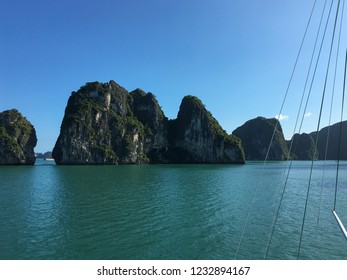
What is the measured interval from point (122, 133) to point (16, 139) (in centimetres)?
3862

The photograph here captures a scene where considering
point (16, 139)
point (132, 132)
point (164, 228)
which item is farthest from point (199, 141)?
point (164, 228)

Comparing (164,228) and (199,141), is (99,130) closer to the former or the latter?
(199,141)

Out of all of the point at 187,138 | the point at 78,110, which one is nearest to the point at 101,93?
the point at 78,110

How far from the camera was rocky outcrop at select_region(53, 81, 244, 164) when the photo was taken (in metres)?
108

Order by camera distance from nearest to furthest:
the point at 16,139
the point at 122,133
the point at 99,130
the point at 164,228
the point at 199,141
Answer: the point at 164,228, the point at 16,139, the point at 99,130, the point at 122,133, the point at 199,141

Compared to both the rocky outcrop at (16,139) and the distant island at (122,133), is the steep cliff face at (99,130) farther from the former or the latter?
the rocky outcrop at (16,139)

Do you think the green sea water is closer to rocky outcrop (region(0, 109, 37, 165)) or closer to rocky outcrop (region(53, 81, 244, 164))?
rocky outcrop (region(0, 109, 37, 165))

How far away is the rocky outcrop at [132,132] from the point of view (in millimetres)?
108062

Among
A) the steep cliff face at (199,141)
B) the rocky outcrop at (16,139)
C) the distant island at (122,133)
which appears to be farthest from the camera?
the steep cliff face at (199,141)

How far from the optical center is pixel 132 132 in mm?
123125

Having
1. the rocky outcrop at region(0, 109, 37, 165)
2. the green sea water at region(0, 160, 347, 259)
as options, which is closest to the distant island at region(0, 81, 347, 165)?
the rocky outcrop at region(0, 109, 37, 165)

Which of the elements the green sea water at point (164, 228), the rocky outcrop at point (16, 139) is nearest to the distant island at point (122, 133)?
the rocky outcrop at point (16, 139)

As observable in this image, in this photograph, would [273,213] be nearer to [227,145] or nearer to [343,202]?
[343,202]
